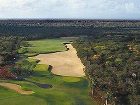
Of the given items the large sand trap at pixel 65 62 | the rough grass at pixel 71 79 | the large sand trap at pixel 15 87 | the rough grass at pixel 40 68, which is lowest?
the large sand trap at pixel 65 62

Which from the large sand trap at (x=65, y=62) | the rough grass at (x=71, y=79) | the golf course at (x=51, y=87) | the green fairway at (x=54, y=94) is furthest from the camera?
the large sand trap at (x=65, y=62)

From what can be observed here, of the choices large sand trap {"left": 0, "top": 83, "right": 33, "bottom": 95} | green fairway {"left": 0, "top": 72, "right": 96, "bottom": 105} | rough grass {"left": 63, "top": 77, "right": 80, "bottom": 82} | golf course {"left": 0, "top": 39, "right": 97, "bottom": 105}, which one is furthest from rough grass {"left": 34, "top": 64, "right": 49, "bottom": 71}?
Answer: large sand trap {"left": 0, "top": 83, "right": 33, "bottom": 95}

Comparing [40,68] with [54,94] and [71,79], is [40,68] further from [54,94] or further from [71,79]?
[54,94]

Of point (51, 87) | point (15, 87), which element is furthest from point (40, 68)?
point (15, 87)

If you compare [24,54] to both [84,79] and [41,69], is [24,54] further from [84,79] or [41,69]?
[84,79]

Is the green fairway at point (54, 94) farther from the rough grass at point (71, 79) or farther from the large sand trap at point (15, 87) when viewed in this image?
the large sand trap at point (15, 87)

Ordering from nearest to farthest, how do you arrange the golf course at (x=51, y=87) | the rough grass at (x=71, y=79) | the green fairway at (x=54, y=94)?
1. the green fairway at (x=54, y=94)
2. the golf course at (x=51, y=87)
3. the rough grass at (x=71, y=79)

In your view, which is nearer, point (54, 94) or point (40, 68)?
point (54, 94)

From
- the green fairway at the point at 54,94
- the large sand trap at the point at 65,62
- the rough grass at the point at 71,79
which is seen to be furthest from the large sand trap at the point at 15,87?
the large sand trap at the point at 65,62

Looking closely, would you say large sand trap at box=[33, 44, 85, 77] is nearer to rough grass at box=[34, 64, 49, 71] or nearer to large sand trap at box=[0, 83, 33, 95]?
rough grass at box=[34, 64, 49, 71]

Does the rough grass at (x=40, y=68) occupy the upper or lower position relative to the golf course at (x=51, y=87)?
lower
